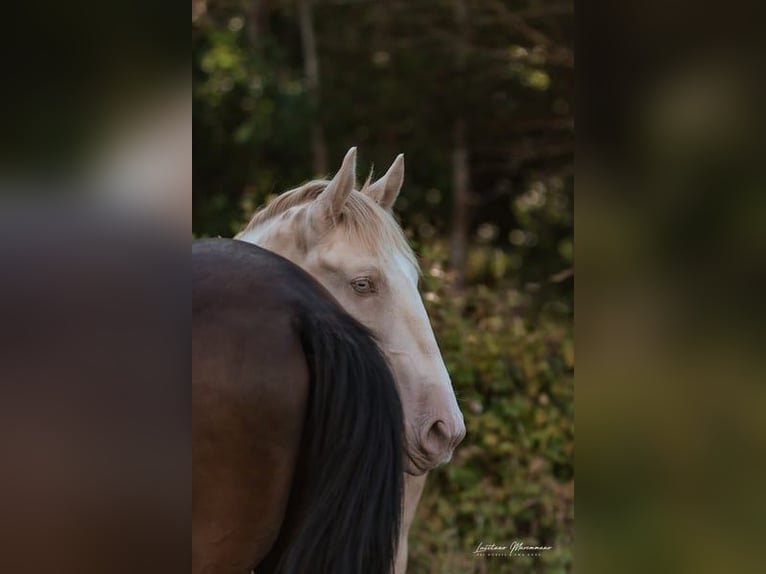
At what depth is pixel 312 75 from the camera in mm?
5449

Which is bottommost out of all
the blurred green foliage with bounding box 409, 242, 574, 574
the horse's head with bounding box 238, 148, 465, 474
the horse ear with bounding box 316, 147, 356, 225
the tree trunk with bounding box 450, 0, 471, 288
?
the blurred green foliage with bounding box 409, 242, 574, 574

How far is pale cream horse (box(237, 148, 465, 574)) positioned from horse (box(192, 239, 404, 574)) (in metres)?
0.21

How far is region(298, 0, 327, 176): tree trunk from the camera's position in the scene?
17.3ft

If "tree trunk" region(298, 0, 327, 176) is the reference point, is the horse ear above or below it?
below

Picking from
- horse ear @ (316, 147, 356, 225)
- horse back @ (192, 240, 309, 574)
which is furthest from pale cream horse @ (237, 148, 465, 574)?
horse back @ (192, 240, 309, 574)

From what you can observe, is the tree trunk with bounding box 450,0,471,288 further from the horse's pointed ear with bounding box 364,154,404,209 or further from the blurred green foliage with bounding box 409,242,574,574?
the horse's pointed ear with bounding box 364,154,404,209

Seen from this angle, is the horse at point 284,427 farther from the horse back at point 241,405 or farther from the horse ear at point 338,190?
the horse ear at point 338,190

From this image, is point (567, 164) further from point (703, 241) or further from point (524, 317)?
point (703, 241)

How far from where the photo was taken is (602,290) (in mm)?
875

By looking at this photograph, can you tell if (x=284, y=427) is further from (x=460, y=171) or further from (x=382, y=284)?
(x=460, y=171)

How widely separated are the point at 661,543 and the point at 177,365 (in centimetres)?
51

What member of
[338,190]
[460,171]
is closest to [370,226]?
[338,190]

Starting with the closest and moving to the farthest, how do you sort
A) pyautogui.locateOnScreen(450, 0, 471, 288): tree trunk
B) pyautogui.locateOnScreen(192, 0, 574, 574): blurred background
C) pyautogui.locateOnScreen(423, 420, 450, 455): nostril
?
pyautogui.locateOnScreen(423, 420, 450, 455): nostril, pyautogui.locateOnScreen(192, 0, 574, 574): blurred background, pyautogui.locateOnScreen(450, 0, 471, 288): tree trunk

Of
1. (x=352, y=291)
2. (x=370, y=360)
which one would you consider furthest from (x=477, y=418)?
(x=370, y=360)
